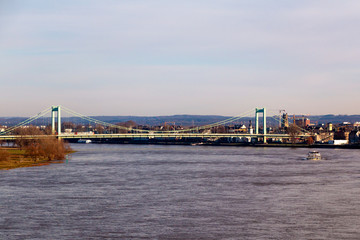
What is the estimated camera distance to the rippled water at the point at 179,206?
44.8 feet

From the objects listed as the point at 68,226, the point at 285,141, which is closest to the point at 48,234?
the point at 68,226

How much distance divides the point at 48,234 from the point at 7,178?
42.4 ft

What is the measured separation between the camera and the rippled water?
1364 centimetres

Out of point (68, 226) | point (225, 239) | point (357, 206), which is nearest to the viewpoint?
point (225, 239)

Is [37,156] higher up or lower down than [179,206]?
higher up

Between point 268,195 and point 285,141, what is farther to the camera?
point 285,141

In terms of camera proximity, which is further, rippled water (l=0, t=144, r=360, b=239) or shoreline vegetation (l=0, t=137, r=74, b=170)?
shoreline vegetation (l=0, t=137, r=74, b=170)

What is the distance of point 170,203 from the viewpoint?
17734mm

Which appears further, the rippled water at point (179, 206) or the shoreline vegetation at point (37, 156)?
the shoreline vegetation at point (37, 156)

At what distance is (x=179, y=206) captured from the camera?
17.1 meters

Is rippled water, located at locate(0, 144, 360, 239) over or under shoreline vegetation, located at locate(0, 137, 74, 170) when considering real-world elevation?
under

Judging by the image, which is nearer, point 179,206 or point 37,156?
point 179,206

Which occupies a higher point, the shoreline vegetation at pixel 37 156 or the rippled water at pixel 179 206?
the shoreline vegetation at pixel 37 156

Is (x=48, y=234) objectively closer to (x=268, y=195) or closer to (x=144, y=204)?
(x=144, y=204)
